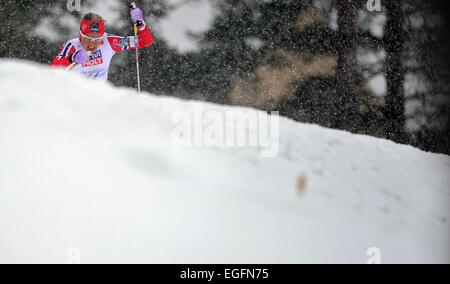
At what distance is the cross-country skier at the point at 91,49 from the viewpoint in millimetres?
4102

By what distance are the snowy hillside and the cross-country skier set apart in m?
2.00

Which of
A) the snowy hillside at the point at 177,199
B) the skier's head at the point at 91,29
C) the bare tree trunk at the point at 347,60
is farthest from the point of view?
the bare tree trunk at the point at 347,60

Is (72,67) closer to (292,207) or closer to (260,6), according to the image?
(292,207)

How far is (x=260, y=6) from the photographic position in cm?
879

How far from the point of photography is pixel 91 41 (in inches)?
165

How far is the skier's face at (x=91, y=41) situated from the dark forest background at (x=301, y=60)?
15.3 ft

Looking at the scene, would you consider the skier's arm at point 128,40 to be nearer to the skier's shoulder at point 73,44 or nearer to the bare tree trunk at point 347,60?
the skier's shoulder at point 73,44

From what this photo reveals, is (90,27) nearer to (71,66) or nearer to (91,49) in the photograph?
(91,49)

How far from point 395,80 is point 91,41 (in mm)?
5317

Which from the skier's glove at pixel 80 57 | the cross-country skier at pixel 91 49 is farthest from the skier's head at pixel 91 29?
the skier's glove at pixel 80 57

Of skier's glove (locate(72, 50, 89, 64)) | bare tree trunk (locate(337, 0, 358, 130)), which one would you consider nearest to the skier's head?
skier's glove (locate(72, 50, 89, 64))

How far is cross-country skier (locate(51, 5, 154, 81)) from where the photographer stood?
4.10 m

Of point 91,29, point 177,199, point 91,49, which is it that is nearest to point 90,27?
point 91,29

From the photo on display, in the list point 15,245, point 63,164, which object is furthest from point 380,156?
point 15,245
